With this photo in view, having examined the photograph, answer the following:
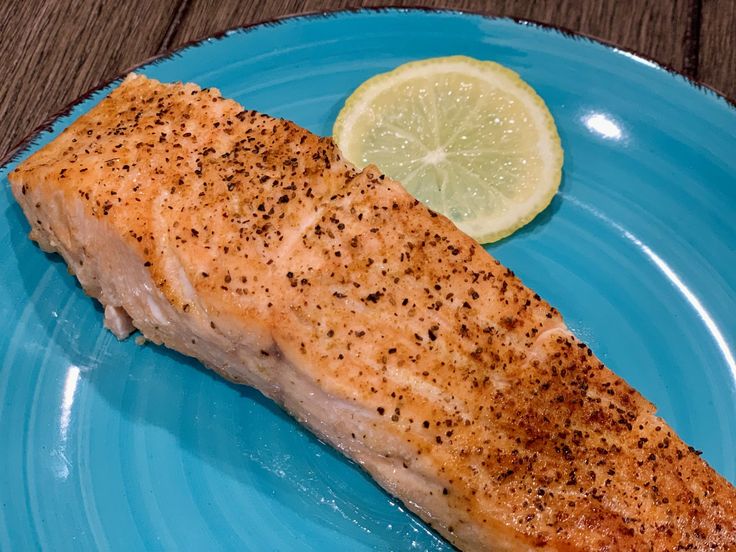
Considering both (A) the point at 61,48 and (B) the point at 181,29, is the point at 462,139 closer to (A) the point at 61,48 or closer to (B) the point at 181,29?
(B) the point at 181,29

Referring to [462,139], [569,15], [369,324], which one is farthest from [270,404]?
[569,15]

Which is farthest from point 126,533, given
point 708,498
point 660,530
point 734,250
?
point 734,250

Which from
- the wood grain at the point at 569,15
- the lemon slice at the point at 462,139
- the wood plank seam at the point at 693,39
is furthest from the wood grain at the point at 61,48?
the wood plank seam at the point at 693,39

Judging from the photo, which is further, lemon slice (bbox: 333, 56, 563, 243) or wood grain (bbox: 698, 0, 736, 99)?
wood grain (bbox: 698, 0, 736, 99)

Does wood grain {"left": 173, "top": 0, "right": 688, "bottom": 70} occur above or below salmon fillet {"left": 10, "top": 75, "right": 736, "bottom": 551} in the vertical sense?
above

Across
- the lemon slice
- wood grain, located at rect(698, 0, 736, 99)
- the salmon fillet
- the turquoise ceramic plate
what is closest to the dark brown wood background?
wood grain, located at rect(698, 0, 736, 99)

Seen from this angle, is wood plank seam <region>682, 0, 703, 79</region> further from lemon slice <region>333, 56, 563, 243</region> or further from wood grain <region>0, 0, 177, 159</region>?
wood grain <region>0, 0, 177, 159</region>

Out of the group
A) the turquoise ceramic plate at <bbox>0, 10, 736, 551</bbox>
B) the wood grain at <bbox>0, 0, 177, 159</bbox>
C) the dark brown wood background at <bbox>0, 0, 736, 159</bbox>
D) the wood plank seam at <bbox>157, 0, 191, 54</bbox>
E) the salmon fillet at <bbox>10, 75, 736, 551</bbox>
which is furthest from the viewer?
the wood plank seam at <bbox>157, 0, 191, 54</bbox>

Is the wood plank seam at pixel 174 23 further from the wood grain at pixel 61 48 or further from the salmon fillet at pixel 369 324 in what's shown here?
the salmon fillet at pixel 369 324
